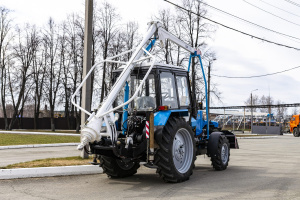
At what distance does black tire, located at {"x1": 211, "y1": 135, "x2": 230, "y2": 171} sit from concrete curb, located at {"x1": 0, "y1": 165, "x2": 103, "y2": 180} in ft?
10.9

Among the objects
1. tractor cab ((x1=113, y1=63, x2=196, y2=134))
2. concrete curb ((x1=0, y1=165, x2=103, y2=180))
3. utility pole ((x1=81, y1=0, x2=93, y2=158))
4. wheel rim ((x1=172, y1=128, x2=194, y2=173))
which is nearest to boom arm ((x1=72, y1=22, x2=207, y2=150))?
tractor cab ((x1=113, y1=63, x2=196, y2=134))

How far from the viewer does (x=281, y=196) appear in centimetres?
693

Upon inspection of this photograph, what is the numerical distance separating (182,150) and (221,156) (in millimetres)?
2352

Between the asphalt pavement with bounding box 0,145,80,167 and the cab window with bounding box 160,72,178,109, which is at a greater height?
the cab window with bounding box 160,72,178,109

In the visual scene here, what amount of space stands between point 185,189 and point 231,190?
37.6 inches

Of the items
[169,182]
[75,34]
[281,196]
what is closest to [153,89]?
[169,182]

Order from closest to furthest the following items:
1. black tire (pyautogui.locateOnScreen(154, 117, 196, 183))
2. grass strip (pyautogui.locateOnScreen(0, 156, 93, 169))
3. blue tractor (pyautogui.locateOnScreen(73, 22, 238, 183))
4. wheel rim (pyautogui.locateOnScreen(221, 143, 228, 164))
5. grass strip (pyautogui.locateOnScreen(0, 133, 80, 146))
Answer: blue tractor (pyautogui.locateOnScreen(73, 22, 238, 183))
black tire (pyautogui.locateOnScreen(154, 117, 196, 183))
grass strip (pyautogui.locateOnScreen(0, 156, 93, 169))
wheel rim (pyautogui.locateOnScreen(221, 143, 228, 164))
grass strip (pyautogui.locateOnScreen(0, 133, 80, 146))

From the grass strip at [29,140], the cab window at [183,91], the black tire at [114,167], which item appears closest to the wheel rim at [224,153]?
the cab window at [183,91]

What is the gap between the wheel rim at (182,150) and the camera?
8641 mm

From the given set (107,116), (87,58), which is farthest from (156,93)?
(87,58)

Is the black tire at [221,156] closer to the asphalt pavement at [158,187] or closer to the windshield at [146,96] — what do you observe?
the asphalt pavement at [158,187]

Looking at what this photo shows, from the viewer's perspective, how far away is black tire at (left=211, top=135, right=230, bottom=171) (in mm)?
10508

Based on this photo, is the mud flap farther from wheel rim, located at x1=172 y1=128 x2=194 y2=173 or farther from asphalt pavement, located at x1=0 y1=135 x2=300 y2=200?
wheel rim, located at x1=172 y1=128 x2=194 y2=173

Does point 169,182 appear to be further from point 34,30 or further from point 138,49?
point 34,30
